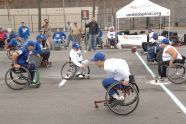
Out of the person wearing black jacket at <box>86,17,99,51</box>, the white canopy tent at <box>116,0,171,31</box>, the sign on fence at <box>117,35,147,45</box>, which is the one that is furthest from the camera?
the sign on fence at <box>117,35,147,45</box>

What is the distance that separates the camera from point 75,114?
837 centimetres

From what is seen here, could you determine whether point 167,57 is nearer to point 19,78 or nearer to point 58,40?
point 19,78

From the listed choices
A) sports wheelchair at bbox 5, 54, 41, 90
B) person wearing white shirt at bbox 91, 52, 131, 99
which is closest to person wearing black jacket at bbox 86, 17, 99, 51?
sports wheelchair at bbox 5, 54, 41, 90

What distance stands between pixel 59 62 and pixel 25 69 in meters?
6.48

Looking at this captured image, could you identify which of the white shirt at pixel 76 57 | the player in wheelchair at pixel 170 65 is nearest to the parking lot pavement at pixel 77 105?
the player in wheelchair at pixel 170 65

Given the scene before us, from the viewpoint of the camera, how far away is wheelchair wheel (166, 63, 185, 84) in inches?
468

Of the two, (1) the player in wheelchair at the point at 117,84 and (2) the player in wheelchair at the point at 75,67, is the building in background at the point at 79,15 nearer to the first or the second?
(2) the player in wheelchair at the point at 75,67

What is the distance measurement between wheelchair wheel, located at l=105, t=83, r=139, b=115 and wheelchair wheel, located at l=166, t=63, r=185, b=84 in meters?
3.83

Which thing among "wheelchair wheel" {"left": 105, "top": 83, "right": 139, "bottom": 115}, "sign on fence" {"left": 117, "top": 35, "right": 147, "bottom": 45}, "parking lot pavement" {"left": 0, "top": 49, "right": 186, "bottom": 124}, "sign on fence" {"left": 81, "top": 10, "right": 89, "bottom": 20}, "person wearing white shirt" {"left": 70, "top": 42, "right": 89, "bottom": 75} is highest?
"sign on fence" {"left": 81, "top": 10, "right": 89, "bottom": 20}

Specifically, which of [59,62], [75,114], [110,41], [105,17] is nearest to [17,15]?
[105,17]

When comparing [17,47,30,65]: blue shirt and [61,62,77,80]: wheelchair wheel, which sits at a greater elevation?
[17,47,30,65]: blue shirt

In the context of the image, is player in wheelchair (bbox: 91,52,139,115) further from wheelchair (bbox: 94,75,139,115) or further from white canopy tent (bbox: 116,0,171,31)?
white canopy tent (bbox: 116,0,171,31)

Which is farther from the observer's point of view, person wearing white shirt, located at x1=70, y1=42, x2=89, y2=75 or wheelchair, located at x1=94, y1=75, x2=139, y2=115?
person wearing white shirt, located at x1=70, y1=42, x2=89, y2=75

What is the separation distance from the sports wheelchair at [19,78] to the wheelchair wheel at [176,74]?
149 inches
